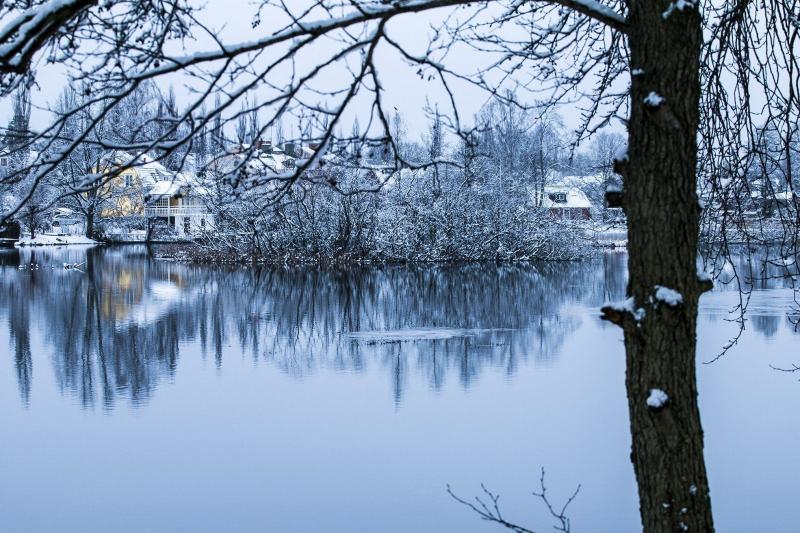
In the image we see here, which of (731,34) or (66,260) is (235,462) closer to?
(731,34)

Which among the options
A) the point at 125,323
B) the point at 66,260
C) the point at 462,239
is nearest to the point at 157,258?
the point at 66,260

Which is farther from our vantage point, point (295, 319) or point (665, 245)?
point (295, 319)

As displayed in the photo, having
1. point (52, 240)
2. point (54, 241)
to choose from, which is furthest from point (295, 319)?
point (52, 240)

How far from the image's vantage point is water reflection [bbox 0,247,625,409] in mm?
14523

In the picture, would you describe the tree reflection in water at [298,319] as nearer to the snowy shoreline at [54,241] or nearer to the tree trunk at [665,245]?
the tree trunk at [665,245]

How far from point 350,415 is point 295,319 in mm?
7543

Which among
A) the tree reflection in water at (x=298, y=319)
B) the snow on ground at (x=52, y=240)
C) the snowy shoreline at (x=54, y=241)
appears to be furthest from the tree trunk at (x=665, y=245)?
the snow on ground at (x=52, y=240)

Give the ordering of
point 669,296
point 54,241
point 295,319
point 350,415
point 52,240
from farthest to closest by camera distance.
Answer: point 52,240 → point 54,241 → point 295,319 → point 350,415 → point 669,296

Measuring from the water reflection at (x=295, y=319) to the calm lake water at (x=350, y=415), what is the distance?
0.08 metres

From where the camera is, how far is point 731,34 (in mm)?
5523

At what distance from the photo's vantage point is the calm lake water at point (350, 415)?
8.84m

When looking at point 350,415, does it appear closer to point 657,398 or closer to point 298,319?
point 298,319

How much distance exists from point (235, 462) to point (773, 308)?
41.9ft

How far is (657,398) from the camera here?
384 cm
